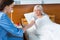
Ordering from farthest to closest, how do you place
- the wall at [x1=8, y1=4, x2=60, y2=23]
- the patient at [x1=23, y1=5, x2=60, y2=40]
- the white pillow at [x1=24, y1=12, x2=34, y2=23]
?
the wall at [x1=8, y1=4, x2=60, y2=23] → the white pillow at [x1=24, y1=12, x2=34, y2=23] → the patient at [x1=23, y1=5, x2=60, y2=40]

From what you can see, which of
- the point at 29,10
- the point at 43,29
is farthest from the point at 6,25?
the point at 29,10

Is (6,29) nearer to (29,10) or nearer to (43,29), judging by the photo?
(43,29)

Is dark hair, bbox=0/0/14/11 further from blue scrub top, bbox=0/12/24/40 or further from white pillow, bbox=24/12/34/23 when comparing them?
white pillow, bbox=24/12/34/23

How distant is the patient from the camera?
2.87 metres

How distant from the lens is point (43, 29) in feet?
11.0

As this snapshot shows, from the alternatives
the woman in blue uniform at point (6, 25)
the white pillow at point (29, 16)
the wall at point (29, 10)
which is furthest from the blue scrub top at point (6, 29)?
the wall at point (29, 10)

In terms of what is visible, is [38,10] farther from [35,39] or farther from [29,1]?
[35,39]

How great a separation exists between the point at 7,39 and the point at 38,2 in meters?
2.16

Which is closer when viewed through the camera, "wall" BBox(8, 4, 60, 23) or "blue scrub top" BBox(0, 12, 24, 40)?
"blue scrub top" BBox(0, 12, 24, 40)

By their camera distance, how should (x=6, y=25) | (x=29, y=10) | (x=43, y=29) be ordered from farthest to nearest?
1. (x=29, y=10)
2. (x=43, y=29)
3. (x=6, y=25)

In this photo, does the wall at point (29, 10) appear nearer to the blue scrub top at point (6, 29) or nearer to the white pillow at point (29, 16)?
the white pillow at point (29, 16)

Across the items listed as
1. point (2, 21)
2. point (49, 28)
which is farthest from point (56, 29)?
point (2, 21)

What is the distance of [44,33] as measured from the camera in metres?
3.12

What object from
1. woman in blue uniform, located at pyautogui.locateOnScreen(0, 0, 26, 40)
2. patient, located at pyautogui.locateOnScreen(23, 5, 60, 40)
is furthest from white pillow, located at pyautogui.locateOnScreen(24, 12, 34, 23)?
woman in blue uniform, located at pyautogui.locateOnScreen(0, 0, 26, 40)
